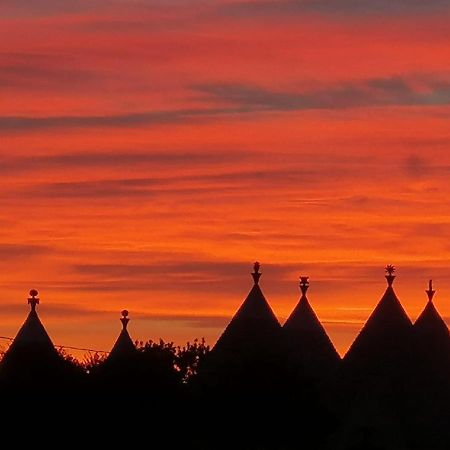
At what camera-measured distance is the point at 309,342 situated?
114 metres

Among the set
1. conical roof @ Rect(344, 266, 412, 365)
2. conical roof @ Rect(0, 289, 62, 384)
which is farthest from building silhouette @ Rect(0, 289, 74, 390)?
conical roof @ Rect(344, 266, 412, 365)

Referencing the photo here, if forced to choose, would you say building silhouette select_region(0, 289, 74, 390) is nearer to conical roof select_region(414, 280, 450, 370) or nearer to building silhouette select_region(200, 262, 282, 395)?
building silhouette select_region(200, 262, 282, 395)

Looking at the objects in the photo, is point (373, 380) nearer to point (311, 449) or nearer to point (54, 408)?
point (311, 449)

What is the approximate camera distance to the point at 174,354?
125m

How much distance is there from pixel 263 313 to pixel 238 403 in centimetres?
443

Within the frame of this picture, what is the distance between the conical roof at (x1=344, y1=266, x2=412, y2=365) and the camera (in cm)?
10975

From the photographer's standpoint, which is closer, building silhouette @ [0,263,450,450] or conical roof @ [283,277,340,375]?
building silhouette @ [0,263,450,450]

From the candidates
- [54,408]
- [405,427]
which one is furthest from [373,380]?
Answer: [54,408]

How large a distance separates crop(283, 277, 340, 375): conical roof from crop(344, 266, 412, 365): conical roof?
2.35 metres

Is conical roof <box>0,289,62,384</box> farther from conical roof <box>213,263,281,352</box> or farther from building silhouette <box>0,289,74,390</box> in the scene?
conical roof <box>213,263,281,352</box>

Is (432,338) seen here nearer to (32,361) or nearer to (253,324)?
(253,324)

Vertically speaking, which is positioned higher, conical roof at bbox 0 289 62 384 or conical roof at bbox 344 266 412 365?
conical roof at bbox 344 266 412 365

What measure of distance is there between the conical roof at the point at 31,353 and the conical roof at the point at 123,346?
155 inches

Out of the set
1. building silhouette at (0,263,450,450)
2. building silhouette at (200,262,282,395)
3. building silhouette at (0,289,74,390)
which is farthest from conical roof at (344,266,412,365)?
building silhouette at (0,289,74,390)
